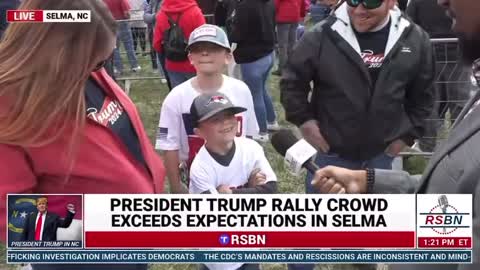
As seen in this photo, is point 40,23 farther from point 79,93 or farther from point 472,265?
point 472,265

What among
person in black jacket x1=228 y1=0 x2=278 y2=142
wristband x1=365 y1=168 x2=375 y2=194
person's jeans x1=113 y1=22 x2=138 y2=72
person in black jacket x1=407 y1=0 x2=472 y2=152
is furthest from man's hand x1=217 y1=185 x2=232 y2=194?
person's jeans x1=113 y1=22 x2=138 y2=72

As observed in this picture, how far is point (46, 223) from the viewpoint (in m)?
1.50

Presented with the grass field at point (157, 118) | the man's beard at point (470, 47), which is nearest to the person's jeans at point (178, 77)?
the grass field at point (157, 118)

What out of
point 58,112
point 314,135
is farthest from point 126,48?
point 58,112

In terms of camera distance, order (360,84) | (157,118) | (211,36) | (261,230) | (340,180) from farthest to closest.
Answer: (157,118), (211,36), (360,84), (261,230), (340,180)

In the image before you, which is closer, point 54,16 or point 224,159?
point 54,16

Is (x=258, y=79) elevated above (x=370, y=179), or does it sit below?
above

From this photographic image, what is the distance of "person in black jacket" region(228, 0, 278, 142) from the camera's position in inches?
158

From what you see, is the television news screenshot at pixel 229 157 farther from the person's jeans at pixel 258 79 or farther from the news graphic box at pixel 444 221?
the person's jeans at pixel 258 79

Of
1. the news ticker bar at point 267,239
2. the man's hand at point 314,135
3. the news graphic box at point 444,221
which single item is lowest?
the news ticker bar at point 267,239

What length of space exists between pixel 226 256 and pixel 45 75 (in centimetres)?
79

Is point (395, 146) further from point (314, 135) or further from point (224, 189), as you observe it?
point (224, 189)

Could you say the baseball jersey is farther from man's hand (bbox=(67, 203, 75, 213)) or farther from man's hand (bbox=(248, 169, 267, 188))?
man's hand (bbox=(67, 203, 75, 213))

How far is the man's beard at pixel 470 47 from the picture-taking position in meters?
1.17
